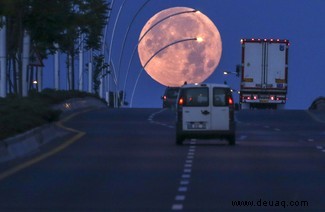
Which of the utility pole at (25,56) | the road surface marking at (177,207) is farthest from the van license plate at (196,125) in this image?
the road surface marking at (177,207)

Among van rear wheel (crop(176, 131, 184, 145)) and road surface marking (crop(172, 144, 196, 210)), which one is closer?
road surface marking (crop(172, 144, 196, 210))

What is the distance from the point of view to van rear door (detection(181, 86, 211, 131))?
3469cm

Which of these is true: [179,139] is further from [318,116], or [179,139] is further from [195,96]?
[318,116]

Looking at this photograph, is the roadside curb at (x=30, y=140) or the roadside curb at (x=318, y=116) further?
the roadside curb at (x=318, y=116)

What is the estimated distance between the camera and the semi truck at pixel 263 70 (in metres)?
66.4

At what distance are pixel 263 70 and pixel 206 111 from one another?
1282 inches

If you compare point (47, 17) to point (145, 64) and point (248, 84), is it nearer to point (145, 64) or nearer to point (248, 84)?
point (248, 84)

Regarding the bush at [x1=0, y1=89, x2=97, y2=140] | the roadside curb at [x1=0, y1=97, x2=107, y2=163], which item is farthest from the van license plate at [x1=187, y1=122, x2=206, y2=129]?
the bush at [x1=0, y1=89, x2=97, y2=140]

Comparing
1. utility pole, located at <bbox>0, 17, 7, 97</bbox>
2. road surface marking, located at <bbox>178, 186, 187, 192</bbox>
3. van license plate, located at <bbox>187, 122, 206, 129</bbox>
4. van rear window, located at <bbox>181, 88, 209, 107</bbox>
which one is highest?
utility pole, located at <bbox>0, 17, 7, 97</bbox>

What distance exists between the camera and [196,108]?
34906mm

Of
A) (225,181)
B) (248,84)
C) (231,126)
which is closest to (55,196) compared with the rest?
(225,181)

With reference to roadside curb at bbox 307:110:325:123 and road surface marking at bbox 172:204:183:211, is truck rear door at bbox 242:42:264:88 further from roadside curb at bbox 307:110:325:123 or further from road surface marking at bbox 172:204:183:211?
road surface marking at bbox 172:204:183:211

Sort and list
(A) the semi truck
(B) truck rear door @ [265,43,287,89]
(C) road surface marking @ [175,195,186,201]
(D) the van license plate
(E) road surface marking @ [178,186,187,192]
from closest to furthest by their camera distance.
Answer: (C) road surface marking @ [175,195,186,201] < (E) road surface marking @ [178,186,187,192] < (D) the van license plate < (A) the semi truck < (B) truck rear door @ [265,43,287,89]

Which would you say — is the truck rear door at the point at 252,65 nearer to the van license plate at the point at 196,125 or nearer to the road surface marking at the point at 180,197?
the van license plate at the point at 196,125
